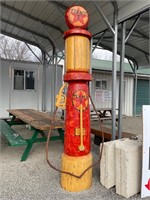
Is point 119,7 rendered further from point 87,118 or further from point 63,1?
point 87,118

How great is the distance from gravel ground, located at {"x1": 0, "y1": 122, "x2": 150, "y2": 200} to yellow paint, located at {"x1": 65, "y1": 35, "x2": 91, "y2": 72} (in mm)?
1670

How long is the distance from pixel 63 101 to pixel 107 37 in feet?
20.3

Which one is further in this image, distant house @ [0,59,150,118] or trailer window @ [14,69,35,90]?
trailer window @ [14,69,35,90]

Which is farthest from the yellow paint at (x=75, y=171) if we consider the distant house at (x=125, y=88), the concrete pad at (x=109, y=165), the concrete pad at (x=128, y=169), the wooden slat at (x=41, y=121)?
the distant house at (x=125, y=88)

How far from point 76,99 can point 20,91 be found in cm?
746

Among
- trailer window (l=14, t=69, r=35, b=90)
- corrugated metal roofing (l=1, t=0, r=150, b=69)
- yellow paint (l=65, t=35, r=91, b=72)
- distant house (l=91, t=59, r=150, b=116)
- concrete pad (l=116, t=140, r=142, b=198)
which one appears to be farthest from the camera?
distant house (l=91, t=59, r=150, b=116)

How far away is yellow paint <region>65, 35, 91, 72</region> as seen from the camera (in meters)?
2.71

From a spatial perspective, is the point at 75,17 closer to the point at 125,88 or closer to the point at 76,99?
the point at 76,99

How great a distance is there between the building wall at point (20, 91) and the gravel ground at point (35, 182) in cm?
531

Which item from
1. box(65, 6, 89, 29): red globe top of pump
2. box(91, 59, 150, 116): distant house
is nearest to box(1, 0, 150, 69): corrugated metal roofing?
box(65, 6, 89, 29): red globe top of pump

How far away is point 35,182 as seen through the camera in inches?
120

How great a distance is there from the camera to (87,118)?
287 cm

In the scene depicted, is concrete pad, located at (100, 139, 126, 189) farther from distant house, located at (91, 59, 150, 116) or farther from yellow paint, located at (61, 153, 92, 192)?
distant house, located at (91, 59, 150, 116)

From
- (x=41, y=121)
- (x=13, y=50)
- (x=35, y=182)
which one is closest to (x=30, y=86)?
(x=41, y=121)
